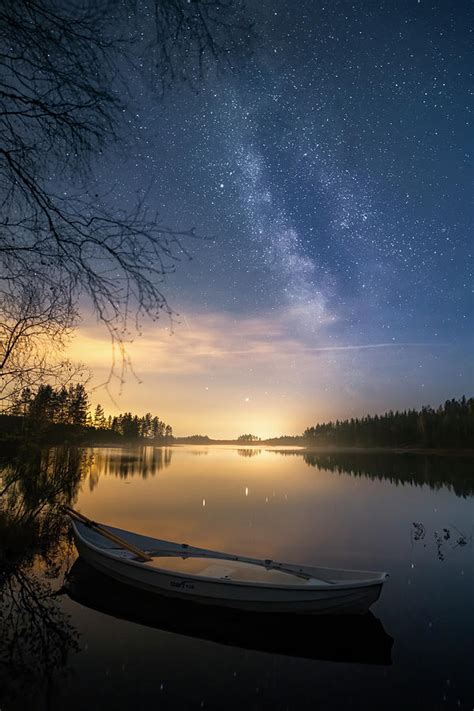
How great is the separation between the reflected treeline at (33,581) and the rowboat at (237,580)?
1.54 meters

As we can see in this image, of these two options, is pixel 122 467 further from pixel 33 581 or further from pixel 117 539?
pixel 33 581

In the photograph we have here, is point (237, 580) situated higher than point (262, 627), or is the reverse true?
point (237, 580)

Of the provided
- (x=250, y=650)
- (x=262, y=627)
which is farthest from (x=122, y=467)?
(x=250, y=650)

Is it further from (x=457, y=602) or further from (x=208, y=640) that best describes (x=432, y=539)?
(x=208, y=640)

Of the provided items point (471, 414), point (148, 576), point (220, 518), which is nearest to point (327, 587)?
point (148, 576)

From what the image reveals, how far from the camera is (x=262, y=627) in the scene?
27.1ft

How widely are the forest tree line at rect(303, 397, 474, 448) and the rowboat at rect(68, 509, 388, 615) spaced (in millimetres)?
113823

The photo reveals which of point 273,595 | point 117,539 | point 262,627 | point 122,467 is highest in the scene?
point 117,539

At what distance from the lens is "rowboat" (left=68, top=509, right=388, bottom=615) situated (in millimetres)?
8102

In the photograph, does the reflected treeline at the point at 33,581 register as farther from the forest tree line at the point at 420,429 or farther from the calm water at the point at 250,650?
the forest tree line at the point at 420,429

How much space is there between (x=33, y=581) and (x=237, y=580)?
5.89 m

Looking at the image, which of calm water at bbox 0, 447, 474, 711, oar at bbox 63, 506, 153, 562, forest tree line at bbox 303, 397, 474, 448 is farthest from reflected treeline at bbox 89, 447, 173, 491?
forest tree line at bbox 303, 397, 474, 448

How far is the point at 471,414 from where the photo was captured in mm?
119125

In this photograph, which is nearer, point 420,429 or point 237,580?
point 237,580
